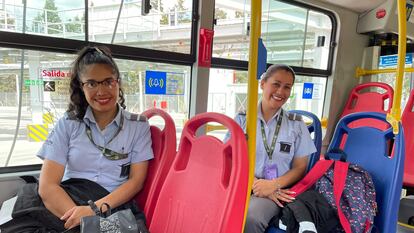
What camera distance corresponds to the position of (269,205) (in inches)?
64.6

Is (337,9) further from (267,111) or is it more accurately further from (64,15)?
(64,15)

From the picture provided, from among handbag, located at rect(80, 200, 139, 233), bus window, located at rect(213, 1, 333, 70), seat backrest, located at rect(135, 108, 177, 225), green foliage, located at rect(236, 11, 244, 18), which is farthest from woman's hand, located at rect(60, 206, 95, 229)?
green foliage, located at rect(236, 11, 244, 18)

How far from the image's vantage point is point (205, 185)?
131cm

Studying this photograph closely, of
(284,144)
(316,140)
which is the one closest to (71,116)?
(284,144)

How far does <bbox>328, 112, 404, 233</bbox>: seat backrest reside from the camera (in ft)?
5.30

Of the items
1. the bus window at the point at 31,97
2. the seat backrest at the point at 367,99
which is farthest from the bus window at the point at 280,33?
the bus window at the point at 31,97

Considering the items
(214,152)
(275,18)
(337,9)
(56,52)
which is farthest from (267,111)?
(337,9)

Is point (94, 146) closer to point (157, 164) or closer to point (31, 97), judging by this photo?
point (157, 164)

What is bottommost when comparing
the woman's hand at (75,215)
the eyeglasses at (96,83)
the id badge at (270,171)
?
the woman's hand at (75,215)

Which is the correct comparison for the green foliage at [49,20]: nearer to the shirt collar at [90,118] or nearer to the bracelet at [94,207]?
the shirt collar at [90,118]

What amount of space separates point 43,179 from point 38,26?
1.11 metres

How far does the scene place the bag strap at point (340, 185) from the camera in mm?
1467

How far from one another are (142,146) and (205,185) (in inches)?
18.7

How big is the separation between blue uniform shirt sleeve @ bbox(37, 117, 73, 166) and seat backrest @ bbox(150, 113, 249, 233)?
0.52 metres
